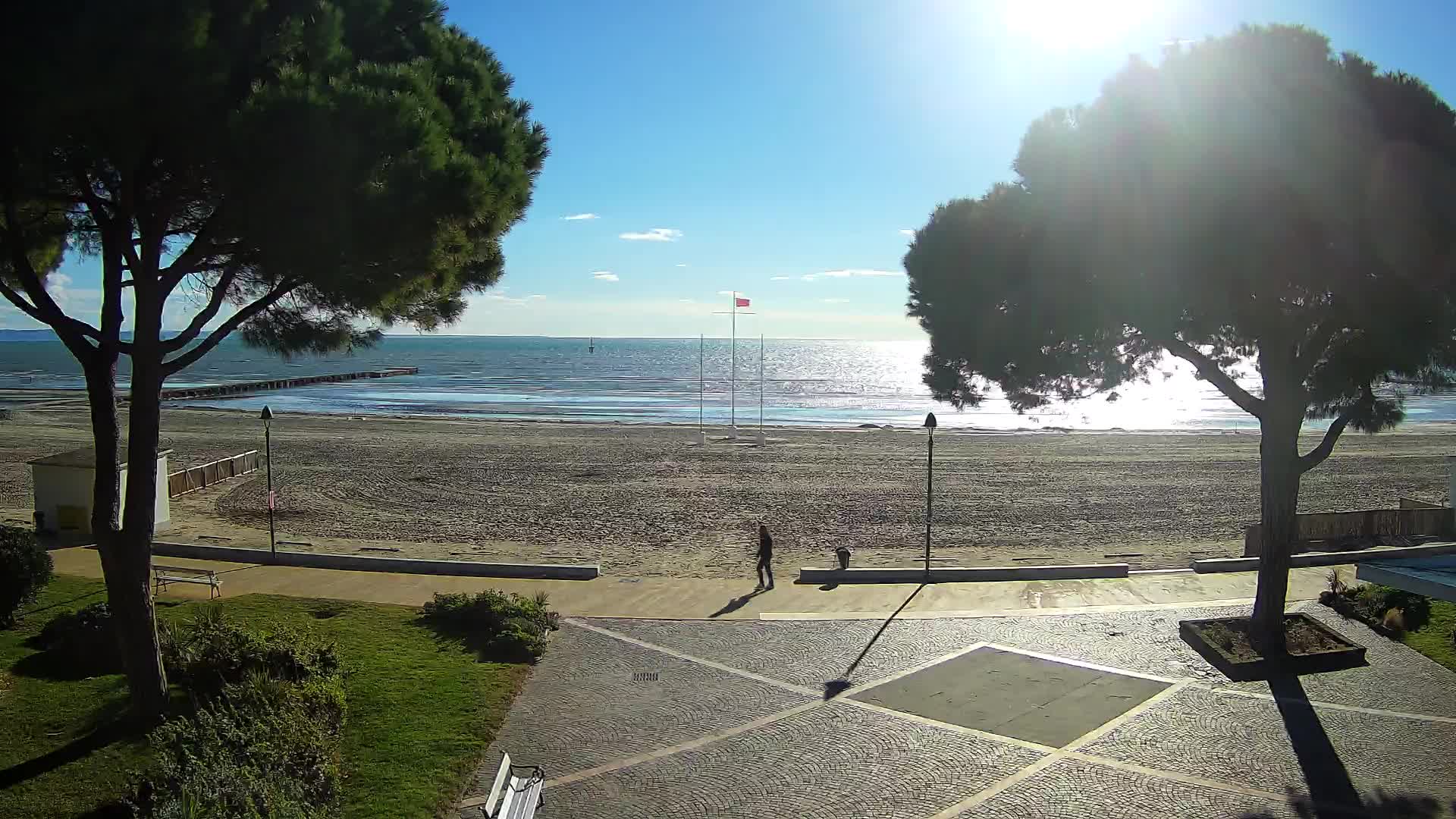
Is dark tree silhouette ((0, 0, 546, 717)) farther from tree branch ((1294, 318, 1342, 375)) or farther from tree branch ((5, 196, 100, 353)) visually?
tree branch ((1294, 318, 1342, 375))

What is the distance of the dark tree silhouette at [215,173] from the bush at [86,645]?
190cm

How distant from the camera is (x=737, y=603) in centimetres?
1526

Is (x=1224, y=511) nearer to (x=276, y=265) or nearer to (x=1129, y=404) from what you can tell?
(x=276, y=265)

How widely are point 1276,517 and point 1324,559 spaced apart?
6519 millimetres

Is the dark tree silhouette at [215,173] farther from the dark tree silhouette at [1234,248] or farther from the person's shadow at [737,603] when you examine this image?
the person's shadow at [737,603]

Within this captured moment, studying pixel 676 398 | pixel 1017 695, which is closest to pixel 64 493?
pixel 1017 695

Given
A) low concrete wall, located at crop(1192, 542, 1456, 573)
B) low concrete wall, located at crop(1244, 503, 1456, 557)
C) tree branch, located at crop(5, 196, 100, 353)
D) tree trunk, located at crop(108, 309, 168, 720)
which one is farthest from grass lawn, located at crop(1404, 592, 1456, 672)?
tree branch, located at crop(5, 196, 100, 353)

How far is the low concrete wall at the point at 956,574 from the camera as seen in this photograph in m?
16.7

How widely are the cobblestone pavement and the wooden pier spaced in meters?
75.7

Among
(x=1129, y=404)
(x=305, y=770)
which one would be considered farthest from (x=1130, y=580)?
(x=1129, y=404)

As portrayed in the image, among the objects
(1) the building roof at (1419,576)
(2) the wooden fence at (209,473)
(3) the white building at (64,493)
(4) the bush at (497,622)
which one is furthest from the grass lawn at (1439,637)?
(2) the wooden fence at (209,473)

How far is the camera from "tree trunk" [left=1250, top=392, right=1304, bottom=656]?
12297 mm

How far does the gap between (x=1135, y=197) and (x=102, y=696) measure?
1267 cm

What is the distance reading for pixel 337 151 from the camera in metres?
7.96
